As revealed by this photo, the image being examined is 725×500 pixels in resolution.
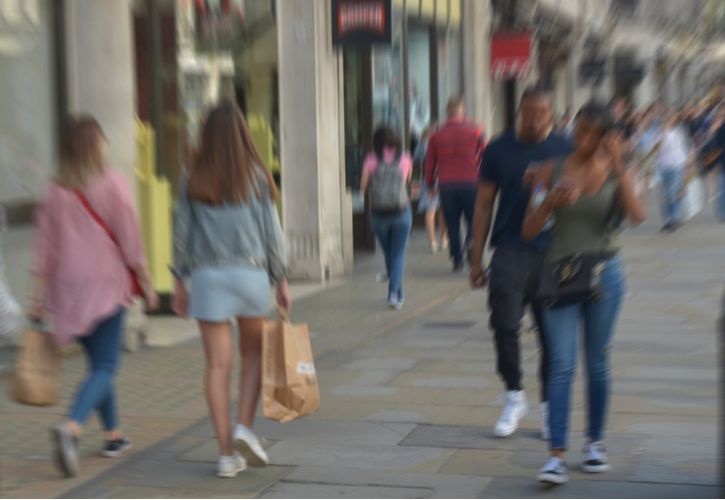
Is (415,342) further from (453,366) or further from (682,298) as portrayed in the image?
(682,298)

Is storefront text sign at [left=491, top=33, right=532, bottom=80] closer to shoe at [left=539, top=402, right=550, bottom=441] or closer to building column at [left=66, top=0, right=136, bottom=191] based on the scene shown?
building column at [left=66, top=0, right=136, bottom=191]

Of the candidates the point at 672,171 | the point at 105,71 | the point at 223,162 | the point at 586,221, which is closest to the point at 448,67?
the point at 672,171

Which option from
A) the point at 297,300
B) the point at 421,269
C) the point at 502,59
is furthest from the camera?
the point at 502,59

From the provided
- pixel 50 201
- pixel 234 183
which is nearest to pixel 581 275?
pixel 234 183

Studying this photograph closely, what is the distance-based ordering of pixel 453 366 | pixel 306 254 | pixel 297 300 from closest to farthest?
pixel 453 366
pixel 297 300
pixel 306 254

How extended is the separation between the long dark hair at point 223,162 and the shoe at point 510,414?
5.88 feet

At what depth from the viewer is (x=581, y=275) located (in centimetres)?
558

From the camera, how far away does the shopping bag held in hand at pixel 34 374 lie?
5.85 metres

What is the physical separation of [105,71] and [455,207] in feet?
17.0

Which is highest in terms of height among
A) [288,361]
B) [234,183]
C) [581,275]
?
[234,183]

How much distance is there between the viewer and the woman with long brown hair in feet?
19.0

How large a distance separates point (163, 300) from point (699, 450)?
6.24 metres

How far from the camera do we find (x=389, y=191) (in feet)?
38.0

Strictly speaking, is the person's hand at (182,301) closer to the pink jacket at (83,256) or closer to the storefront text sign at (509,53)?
the pink jacket at (83,256)
